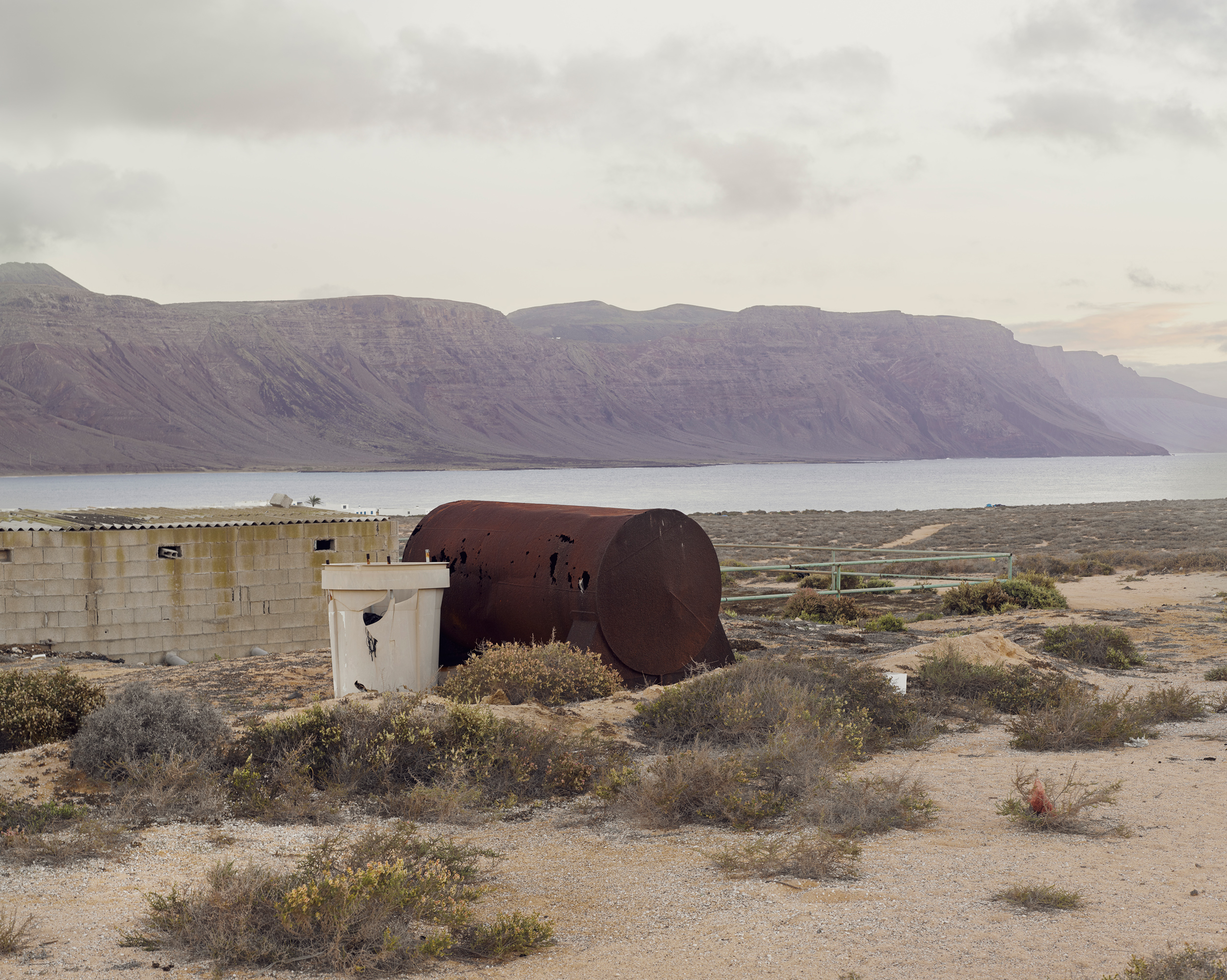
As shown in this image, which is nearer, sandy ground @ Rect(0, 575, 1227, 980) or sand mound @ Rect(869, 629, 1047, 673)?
sandy ground @ Rect(0, 575, 1227, 980)

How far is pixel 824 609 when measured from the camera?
806 inches

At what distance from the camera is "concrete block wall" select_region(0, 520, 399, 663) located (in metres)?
15.8

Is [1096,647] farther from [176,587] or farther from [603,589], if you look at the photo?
[176,587]

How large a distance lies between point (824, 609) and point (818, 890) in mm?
15014

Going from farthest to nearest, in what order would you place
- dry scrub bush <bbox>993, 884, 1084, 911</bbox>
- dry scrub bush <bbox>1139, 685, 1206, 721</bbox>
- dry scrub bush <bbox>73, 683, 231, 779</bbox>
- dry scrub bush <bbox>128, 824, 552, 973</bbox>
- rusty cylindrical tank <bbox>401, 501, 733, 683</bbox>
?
rusty cylindrical tank <bbox>401, 501, 733, 683</bbox> < dry scrub bush <bbox>1139, 685, 1206, 721</bbox> < dry scrub bush <bbox>73, 683, 231, 779</bbox> < dry scrub bush <bbox>993, 884, 1084, 911</bbox> < dry scrub bush <bbox>128, 824, 552, 973</bbox>

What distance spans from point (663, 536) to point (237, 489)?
155744 millimetres

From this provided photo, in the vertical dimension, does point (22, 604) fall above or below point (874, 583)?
above

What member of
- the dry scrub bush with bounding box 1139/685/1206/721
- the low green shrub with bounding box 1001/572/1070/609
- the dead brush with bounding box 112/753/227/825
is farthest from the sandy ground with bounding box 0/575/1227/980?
the low green shrub with bounding box 1001/572/1070/609

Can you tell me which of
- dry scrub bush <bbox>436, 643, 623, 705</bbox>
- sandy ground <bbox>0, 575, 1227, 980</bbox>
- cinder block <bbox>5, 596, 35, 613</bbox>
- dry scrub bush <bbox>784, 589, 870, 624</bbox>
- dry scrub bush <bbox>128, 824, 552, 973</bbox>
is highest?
cinder block <bbox>5, 596, 35, 613</bbox>

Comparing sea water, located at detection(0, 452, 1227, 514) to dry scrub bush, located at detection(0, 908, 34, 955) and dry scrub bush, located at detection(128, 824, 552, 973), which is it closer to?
dry scrub bush, located at detection(128, 824, 552, 973)

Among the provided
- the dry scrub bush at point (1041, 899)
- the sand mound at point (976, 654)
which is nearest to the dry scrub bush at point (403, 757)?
the dry scrub bush at point (1041, 899)

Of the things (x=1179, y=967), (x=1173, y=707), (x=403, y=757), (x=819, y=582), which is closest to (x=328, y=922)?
(x=403, y=757)

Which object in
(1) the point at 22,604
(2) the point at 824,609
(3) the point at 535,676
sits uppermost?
(1) the point at 22,604

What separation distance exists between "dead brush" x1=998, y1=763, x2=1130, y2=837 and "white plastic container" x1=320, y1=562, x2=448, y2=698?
587 cm
